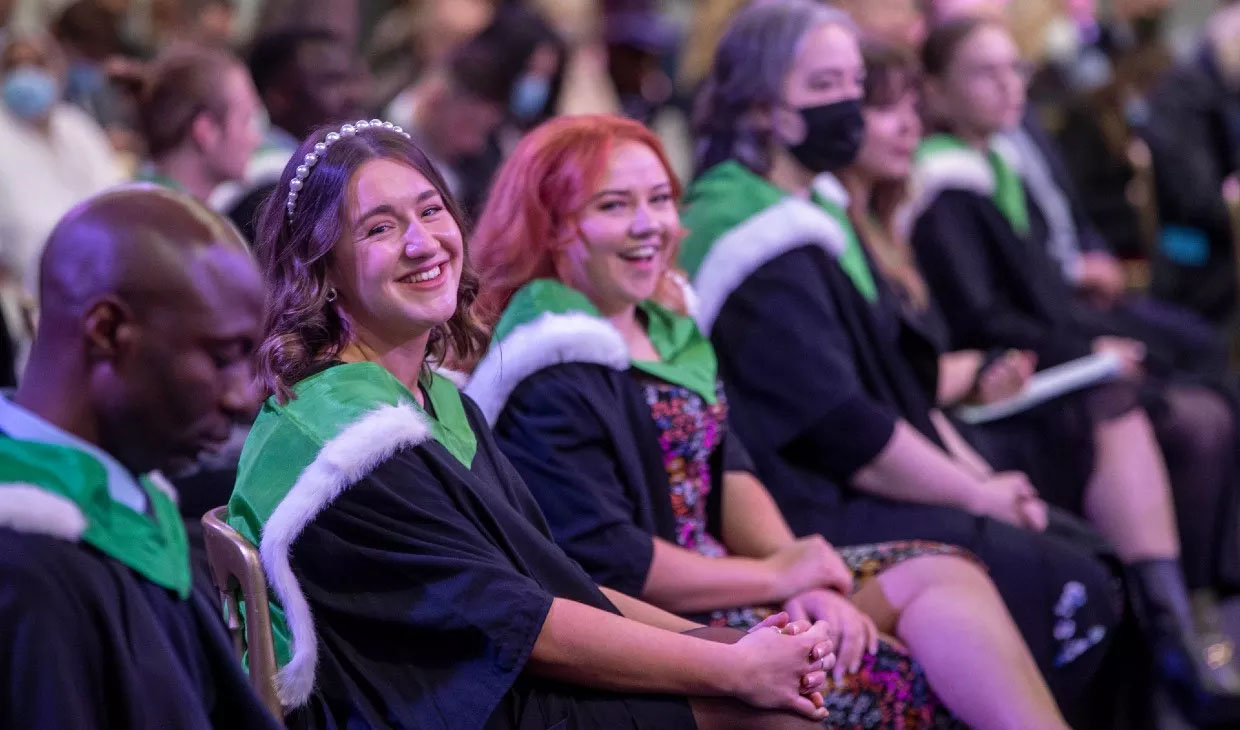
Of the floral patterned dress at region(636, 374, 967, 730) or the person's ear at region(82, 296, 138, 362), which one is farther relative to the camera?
the floral patterned dress at region(636, 374, 967, 730)

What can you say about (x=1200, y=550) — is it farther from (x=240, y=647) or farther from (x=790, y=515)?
(x=240, y=647)

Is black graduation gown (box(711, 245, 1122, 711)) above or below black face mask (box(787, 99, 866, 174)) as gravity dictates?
below

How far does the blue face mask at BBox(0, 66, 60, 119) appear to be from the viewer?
4.20 m

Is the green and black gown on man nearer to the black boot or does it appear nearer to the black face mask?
the black face mask

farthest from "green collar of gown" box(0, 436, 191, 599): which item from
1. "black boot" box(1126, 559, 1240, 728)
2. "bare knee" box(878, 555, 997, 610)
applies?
"black boot" box(1126, 559, 1240, 728)

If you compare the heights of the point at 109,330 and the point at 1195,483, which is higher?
the point at 109,330

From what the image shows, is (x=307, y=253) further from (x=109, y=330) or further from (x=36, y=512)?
(x=36, y=512)

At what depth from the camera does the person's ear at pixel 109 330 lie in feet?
4.79

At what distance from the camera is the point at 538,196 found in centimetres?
239

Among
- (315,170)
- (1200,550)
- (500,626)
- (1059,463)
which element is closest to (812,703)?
(500,626)

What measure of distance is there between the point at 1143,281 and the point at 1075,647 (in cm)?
282

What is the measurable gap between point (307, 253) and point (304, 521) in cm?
35

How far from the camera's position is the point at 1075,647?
2686 millimetres

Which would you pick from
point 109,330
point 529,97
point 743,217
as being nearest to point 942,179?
point 743,217
